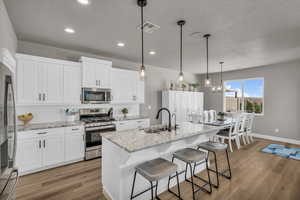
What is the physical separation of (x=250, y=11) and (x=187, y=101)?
4.13 meters

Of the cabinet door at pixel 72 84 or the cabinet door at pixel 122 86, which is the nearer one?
the cabinet door at pixel 72 84

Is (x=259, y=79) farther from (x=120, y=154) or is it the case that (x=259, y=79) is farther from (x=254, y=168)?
(x=120, y=154)

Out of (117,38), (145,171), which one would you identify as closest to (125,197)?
(145,171)

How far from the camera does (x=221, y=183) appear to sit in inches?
97.0

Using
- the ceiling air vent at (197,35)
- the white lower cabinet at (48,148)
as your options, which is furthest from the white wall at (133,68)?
the ceiling air vent at (197,35)

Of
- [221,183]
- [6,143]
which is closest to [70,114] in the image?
[6,143]

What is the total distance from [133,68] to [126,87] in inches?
37.9

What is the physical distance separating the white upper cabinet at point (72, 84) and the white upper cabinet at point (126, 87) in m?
0.94

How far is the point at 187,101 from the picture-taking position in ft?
19.5

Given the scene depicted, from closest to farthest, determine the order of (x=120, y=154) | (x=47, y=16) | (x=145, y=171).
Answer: (x=145, y=171), (x=120, y=154), (x=47, y=16)

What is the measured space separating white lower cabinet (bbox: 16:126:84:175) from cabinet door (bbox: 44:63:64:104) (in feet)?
2.42

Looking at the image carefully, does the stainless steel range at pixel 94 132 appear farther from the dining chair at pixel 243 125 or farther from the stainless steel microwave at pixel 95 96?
the dining chair at pixel 243 125

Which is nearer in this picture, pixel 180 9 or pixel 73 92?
pixel 180 9

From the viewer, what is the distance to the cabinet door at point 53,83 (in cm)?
310
